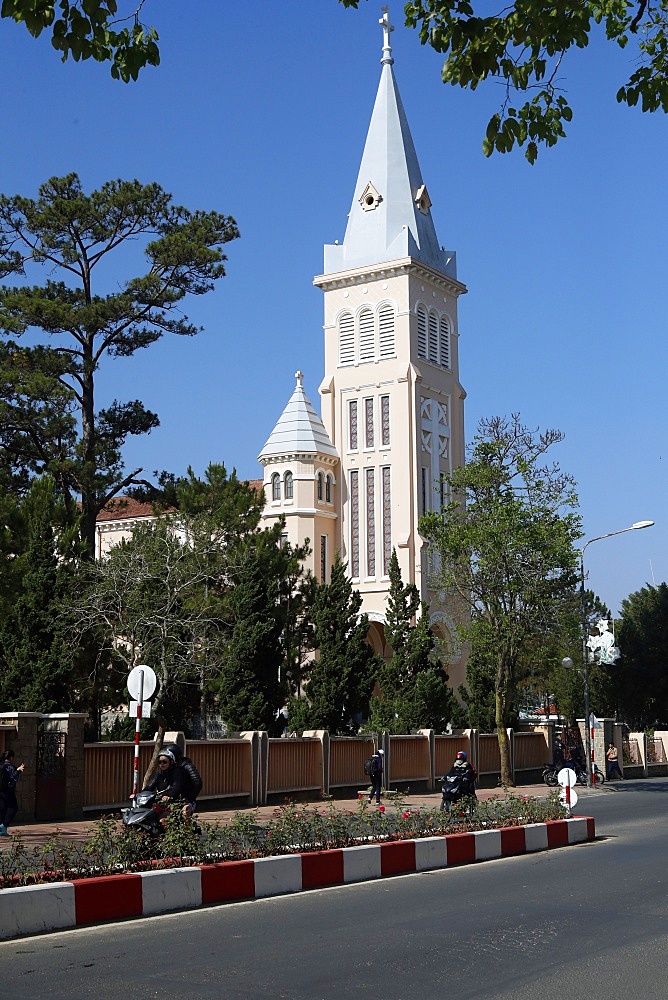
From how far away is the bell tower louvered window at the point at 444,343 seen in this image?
2687 inches

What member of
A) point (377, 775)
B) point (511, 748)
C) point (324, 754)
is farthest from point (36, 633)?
point (511, 748)

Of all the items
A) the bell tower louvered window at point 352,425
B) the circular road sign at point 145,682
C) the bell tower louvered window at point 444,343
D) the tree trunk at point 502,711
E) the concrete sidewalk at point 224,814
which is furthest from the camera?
the bell tower louvered window at point 444,343

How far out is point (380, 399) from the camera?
6531 cm

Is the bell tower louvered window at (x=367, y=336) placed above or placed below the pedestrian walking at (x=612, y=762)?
above

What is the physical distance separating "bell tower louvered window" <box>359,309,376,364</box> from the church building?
0.06 meters

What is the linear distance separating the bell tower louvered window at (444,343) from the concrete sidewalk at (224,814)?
34892 millimetres

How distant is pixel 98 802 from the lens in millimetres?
21531

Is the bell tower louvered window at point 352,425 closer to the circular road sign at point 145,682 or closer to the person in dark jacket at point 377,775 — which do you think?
the person in dark jacket at point 377,775

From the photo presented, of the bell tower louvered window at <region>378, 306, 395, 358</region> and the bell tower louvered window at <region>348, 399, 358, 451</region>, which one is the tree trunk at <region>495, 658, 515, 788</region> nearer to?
the bell tower louvered window at <region>348, 399, 358, 451</region>

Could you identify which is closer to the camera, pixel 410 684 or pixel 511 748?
pixel 511 748

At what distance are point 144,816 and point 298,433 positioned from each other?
169 feet

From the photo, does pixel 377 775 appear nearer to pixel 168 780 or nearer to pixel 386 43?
pixel 168 780

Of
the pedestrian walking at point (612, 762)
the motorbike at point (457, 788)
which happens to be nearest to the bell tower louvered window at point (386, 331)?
the pedestrian walking at point (612, 762)

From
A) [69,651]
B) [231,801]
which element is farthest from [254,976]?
[69,651]
